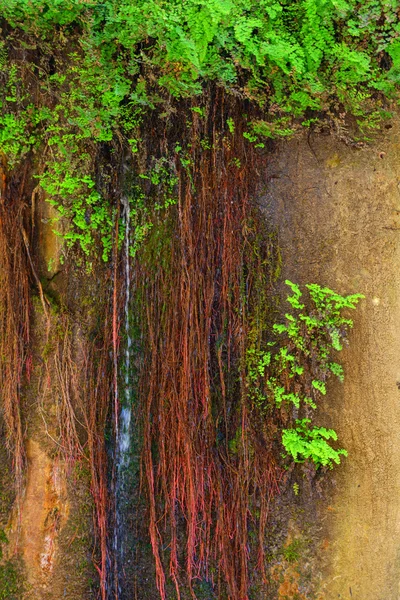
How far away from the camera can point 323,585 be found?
2.39m

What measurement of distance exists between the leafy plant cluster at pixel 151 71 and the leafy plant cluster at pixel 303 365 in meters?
0.81

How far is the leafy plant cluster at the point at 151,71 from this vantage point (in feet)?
6.42

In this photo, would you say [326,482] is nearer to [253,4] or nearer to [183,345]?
[183,345]

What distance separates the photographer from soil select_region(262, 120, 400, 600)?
2312 mm

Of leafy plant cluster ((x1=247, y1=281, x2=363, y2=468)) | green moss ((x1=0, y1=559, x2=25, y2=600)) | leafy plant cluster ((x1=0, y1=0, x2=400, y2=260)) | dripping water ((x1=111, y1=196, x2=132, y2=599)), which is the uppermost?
leafy plant cluster ((x1=0, y1=0, x2=400, y2=260))

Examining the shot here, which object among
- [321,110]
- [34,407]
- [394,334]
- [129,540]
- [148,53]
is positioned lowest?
[129,540]

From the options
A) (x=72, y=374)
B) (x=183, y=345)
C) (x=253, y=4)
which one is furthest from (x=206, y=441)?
(x=253, y=4)

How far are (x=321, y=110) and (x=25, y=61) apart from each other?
4.29 feet

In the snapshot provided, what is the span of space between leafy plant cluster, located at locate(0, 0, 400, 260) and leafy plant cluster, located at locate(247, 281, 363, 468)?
0.81m

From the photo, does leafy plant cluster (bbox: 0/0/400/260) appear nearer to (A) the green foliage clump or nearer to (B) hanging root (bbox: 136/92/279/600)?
(B) hanging root (bbox: 136/92/279/600)

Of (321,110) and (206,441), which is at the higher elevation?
(321,110)

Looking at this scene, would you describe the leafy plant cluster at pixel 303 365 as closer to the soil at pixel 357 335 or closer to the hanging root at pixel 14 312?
the soil at pixel 357 335

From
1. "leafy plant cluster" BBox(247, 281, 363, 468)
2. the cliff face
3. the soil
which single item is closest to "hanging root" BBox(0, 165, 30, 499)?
the cliff face

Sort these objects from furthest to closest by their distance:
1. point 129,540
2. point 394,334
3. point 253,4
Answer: point 129,540 < point 394,334 < point 253,4
